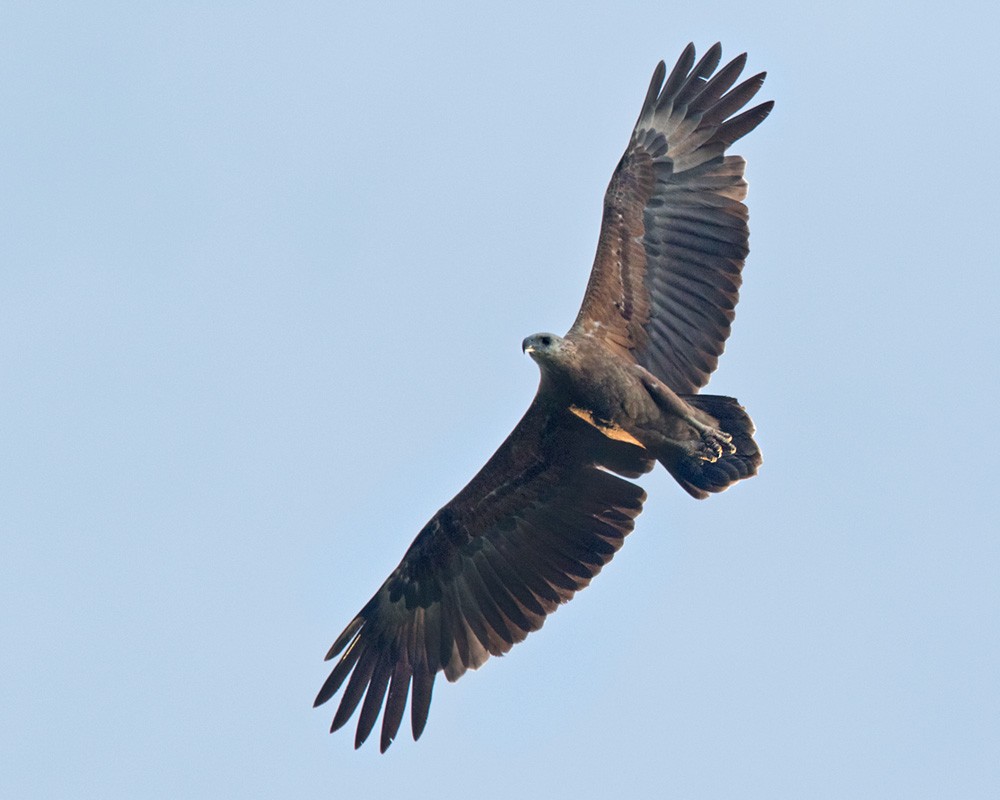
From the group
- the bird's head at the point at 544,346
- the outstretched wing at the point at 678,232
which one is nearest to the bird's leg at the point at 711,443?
the outstretched wing at the point at 678,232

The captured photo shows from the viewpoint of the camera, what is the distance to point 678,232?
15586 mm

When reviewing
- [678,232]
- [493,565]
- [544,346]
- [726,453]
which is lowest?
[726,453]

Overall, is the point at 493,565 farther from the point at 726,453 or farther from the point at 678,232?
the point at 678,232

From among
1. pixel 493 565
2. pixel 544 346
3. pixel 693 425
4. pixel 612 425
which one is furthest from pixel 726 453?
pixel 493 565

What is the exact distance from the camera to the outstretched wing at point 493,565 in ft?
51.7

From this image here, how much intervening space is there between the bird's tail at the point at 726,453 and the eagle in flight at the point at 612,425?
1 cm

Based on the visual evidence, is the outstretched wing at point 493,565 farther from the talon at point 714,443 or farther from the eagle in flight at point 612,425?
the talon at point 714,443

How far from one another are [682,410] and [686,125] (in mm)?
2858

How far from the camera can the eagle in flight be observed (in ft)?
49.3

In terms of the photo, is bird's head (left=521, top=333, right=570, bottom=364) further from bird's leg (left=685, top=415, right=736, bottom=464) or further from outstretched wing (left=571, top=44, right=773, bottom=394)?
bird's leg (left=685, top=415, right=736, bottom=464)

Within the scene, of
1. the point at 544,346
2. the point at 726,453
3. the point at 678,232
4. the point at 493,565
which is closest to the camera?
the point at 544,346

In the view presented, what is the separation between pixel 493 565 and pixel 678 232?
12.2ft

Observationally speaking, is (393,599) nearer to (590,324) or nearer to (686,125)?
(590,324)

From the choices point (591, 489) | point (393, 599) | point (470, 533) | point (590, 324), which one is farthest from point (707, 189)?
point (393, 599)
